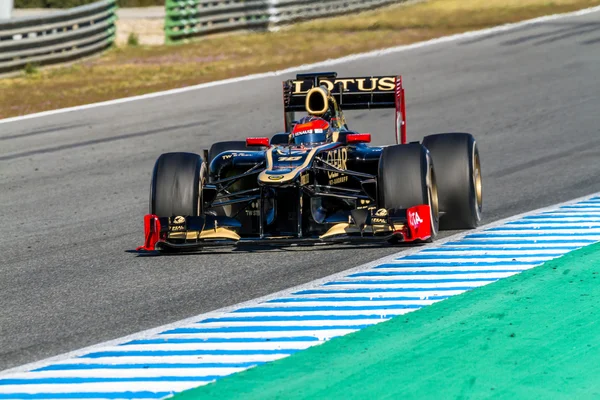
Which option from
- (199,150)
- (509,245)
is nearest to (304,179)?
(509,245)

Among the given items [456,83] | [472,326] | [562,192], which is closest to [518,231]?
[562,192]

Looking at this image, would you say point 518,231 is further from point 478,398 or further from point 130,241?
point 478,398

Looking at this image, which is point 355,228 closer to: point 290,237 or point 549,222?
point 290,237

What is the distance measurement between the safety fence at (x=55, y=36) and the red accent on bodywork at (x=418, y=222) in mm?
16109

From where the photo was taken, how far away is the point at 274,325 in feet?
24.0

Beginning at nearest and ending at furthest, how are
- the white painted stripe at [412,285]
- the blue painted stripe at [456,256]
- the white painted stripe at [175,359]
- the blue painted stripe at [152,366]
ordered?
the blue painted stripe at [152,366]
the white painted stripe at [175,359]
the white painted stripe at [412,285]
the blue painted stripe at [456,256]

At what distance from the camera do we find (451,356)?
6449mm

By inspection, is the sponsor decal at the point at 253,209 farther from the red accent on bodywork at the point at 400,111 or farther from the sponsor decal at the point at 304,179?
the red accent on bodywork at the point at 400,111

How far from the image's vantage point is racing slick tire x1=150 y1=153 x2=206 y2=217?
10.0 m

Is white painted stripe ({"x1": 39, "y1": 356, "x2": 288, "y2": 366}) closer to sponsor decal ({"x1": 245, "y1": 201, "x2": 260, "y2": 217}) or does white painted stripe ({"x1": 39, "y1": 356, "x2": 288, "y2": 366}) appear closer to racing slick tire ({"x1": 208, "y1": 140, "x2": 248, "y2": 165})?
sponsor decal ({"x1": 245, "y1": 201, "x2": 260, "y2": 217})

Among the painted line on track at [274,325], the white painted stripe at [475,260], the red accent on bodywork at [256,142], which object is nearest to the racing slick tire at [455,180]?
the painted line on track at [274,325]

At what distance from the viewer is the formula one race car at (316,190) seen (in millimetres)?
9547

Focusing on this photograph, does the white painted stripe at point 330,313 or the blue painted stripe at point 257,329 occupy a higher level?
the white painted stripe at point 330,313

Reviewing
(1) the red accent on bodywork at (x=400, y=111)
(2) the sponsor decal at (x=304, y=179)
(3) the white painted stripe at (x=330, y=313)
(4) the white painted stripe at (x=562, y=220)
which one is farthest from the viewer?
(1) the red accent on bodywork at (x=400, y=111)
